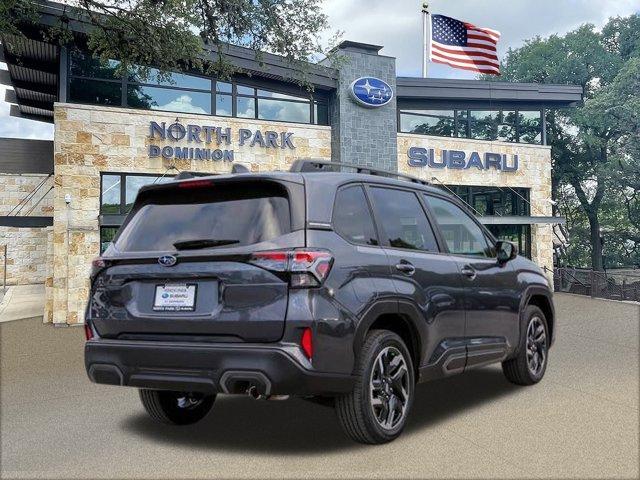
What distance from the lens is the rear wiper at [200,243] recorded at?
408 centimetres

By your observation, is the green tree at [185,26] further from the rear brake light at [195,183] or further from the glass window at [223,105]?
the rear brake light at [195,183]

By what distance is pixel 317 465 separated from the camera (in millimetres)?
4047

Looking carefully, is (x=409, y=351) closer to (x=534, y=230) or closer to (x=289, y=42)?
(x=289, y=42)

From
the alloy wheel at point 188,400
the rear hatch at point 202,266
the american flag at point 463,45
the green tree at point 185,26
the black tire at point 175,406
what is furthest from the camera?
the american flag at point 463,45

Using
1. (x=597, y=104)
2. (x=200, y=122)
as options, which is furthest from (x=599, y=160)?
(x=200, y=122)

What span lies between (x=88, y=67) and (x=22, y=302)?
8070mm

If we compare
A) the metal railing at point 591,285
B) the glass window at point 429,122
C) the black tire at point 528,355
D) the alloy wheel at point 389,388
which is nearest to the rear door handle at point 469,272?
the black tire at point 528,355

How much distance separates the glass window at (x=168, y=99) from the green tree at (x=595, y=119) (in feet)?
74.5

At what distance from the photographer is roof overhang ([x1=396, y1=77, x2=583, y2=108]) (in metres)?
22.0

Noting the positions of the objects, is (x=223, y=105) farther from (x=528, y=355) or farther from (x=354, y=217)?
(x=354, y=217)

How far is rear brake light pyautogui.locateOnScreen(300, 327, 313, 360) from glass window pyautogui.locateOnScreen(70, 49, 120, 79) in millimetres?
14097

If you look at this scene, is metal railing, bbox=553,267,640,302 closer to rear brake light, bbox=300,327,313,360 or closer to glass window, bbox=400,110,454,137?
glass window, bbox=400,110,454,137

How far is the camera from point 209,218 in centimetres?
421

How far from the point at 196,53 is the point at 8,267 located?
16.8 meters
